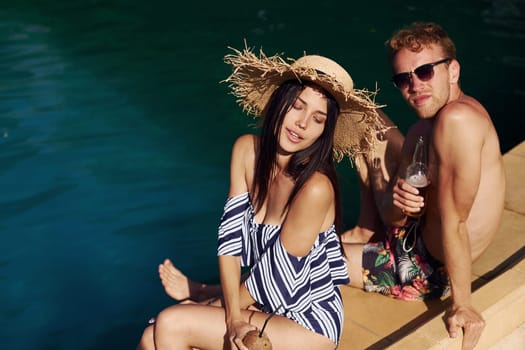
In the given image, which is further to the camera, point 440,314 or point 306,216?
point 440,314

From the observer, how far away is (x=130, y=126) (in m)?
9.06

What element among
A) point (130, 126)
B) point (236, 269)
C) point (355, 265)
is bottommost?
point (130, 126)

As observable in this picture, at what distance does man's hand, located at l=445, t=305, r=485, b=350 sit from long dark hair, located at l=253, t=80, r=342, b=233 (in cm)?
81

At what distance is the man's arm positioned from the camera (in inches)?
148

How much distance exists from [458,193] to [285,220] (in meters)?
0.92

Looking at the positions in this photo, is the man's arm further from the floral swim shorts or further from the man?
the floral swim shorts

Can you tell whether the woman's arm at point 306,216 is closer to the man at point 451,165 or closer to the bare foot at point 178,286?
the man at point 451,165

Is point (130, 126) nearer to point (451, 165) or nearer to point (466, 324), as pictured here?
point (451, 165)

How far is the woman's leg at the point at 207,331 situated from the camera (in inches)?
147

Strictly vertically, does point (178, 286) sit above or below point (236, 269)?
below

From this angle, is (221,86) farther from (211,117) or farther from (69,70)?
(69,70)

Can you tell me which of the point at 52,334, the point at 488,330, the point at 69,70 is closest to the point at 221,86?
the point at 69,70

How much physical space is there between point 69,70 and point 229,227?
7134 millimetres

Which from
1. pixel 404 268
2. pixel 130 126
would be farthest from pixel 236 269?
pixel 130 126
